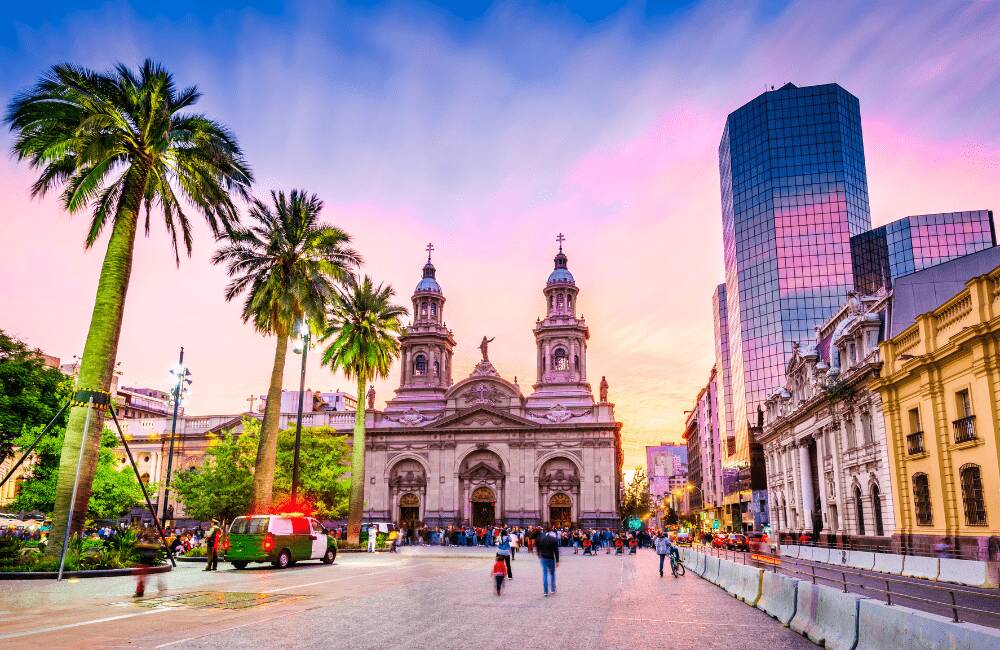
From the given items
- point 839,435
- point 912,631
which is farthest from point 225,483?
point 912,631

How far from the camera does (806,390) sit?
44.6 meters

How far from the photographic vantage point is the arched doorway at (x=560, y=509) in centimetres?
6969

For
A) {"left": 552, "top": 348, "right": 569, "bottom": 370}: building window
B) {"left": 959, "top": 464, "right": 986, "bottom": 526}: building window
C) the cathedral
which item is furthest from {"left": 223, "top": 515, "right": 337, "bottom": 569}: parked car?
{"left": 552, "top": 348, "right": 569, "bottom": 370}: building window

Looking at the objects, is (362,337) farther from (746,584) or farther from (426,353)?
(426,353)

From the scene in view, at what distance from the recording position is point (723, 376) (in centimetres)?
11612

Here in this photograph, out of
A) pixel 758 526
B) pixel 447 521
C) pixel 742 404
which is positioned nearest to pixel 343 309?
pixel 447 521

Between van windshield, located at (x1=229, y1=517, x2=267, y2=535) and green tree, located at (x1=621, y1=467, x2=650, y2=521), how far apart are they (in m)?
91.5

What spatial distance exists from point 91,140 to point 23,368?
996 inches

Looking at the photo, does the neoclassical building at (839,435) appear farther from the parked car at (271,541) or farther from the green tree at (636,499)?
the green tree at (636,499)

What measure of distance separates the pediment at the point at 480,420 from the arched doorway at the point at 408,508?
7409mm

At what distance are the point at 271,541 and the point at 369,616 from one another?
12.6 meters

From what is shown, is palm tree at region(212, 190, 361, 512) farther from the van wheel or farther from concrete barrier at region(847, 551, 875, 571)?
concrete barrier at region(847, 551, 875, 571)

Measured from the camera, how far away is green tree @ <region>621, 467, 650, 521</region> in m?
114

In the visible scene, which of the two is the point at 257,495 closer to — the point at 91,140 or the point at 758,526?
the point at 91,140
